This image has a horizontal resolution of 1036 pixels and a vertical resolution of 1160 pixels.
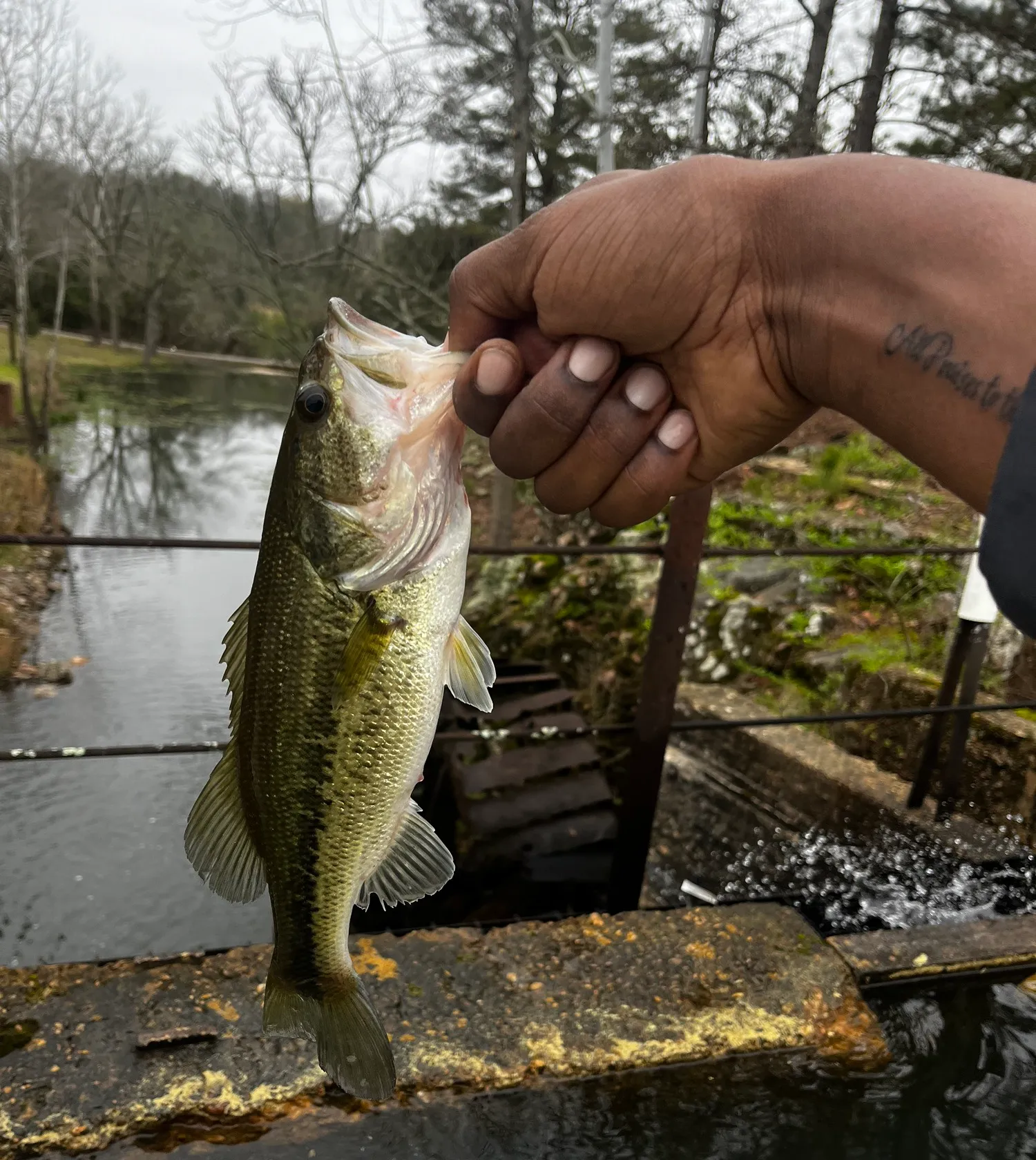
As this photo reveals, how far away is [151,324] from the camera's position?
136 feet

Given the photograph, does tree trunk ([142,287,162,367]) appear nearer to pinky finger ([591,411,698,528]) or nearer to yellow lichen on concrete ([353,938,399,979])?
yellow lichen on concrete ([353,938,399,979])

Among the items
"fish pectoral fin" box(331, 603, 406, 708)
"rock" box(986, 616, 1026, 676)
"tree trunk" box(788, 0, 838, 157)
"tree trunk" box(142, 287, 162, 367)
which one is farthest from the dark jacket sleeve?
"tree trunk" box(142, 287, 162, 367)

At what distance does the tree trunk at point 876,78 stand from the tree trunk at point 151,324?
39.1 metres

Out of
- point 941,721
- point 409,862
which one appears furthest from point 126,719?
point 409,862

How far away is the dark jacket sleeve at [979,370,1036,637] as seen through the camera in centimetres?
106

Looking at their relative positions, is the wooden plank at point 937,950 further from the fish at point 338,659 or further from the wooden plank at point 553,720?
the wooden plank at point 553,720

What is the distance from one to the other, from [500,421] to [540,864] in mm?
4032

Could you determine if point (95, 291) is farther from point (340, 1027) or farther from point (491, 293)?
point (340, 1027)

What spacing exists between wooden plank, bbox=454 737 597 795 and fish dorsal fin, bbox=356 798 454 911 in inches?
144

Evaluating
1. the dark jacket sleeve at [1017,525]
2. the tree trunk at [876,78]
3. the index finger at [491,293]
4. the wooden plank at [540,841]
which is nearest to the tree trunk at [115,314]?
the tree trunk at [876,78]

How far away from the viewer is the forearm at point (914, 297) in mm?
1253

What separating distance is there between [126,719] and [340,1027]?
7.98 m

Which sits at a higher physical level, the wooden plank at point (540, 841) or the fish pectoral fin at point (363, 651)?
the fish pectoral fin at point (363, 651)

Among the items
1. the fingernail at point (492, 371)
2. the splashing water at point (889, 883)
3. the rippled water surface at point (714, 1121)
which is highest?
the fingernail at point (492, 371)
